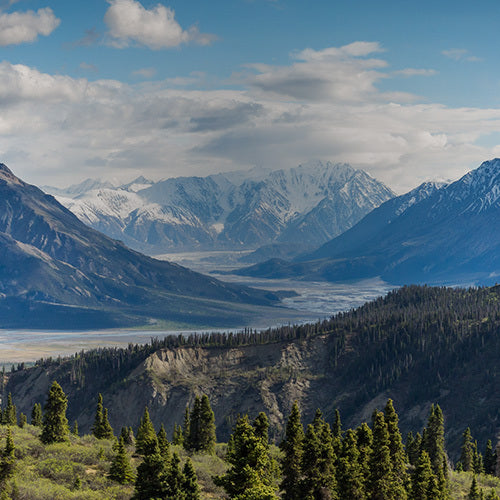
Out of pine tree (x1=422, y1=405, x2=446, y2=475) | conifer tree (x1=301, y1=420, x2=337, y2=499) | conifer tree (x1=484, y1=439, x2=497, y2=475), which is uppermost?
conifer tree (x1=301, y1=420, x2=337, y2=499)

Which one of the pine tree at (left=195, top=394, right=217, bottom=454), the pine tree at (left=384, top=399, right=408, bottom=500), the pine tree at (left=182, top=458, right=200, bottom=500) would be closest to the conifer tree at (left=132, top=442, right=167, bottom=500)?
the pine tree at (left=182, top=458, right=200, bottom=500)

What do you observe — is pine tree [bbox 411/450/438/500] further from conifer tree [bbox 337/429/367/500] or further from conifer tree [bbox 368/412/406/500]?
conifer tree [bbox 337/429/367/500]

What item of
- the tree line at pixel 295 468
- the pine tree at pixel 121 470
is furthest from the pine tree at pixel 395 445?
the pine tree at pixel 121 470

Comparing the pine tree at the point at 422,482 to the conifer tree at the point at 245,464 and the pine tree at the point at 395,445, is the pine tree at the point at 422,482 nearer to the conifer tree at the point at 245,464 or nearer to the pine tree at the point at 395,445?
the pine tree at the point at 395,445

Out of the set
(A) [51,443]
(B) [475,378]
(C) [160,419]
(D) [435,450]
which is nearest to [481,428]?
(B) [475,378]

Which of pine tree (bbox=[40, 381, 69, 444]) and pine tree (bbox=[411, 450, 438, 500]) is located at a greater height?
pine tree (bbox=[40, 381, 69, 444])

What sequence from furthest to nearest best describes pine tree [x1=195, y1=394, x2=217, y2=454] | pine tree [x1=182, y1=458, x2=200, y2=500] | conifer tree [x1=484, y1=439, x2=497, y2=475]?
1. conifer tree [x1=484, y1=439, x2=497, y2=475]
2. pine tree [x1=195, y1=394, x2=217, y2=454]
3. pine tree [x1=182, y1=458, x2=200, y2=500]

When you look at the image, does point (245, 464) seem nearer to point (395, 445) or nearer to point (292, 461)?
point (292, 461)

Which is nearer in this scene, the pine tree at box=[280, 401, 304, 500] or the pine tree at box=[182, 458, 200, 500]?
the pine tree at box=[182, 458, 200, 500]

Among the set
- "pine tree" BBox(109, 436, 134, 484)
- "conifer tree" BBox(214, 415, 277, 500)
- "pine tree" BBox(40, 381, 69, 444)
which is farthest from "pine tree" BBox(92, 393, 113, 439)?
"conifer tree" BBox(214, 415, 277, 500)

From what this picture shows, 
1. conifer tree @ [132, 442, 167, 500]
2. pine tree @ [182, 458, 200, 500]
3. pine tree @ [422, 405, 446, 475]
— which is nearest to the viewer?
pine tree @ [182, 458, 200, 500]

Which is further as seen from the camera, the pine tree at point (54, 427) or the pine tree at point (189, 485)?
the pine tree at point (54, 427)

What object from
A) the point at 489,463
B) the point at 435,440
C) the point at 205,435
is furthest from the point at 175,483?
the point at 489,463

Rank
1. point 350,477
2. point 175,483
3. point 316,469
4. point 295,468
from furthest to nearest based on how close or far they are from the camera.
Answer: point 350,477 < point 295,468 < point 316,469 < point 175,483
